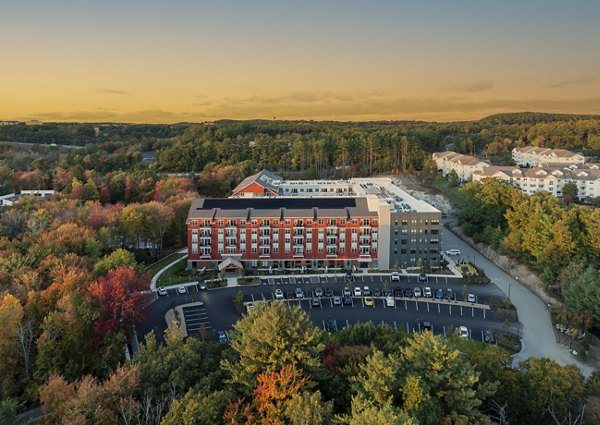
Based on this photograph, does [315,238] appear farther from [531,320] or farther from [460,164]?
[460,164]

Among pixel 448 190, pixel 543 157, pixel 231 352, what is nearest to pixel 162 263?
pixel 231 352

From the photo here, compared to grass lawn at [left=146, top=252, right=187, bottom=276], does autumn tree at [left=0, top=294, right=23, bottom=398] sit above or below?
A: above

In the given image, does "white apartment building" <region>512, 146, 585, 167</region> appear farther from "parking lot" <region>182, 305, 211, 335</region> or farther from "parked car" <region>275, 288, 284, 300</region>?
"parking lot" <region>182, 305, 211, 335</region>

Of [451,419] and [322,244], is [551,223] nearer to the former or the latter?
[322,244]

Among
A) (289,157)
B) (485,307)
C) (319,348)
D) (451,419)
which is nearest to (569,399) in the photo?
(451,419)

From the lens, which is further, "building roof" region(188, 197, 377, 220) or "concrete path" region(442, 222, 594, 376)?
"building roof" region(188, 197, 377, 220)

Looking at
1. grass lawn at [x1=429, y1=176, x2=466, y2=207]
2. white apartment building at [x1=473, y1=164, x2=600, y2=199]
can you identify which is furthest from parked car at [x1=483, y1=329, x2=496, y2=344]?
white apartment building at [x1=473, y1=164, x2=600, y2=199]

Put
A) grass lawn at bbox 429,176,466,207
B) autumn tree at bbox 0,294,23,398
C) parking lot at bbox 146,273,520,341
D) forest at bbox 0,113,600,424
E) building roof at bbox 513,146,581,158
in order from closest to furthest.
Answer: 1. forest at bbox 0,113,600,424
2. autumn tree at bbox 0,294,23,398
3. parking lot at bbox 146,273,520,341
4. grass lawn at bbox 429,176,466,207
5. building roof at bbox 513,146,581,158
